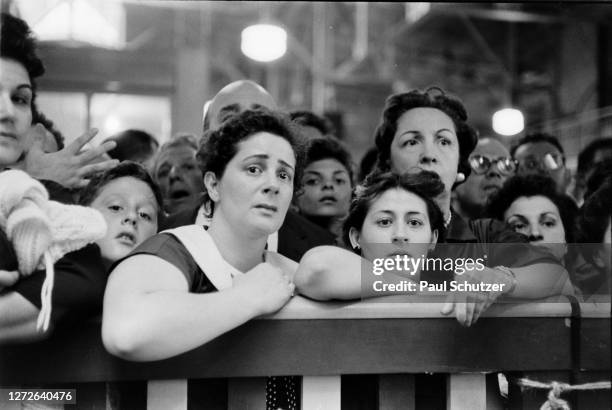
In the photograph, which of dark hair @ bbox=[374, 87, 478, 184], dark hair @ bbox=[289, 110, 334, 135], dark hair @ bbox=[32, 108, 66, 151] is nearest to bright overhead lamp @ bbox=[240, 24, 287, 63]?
dark hair @ bbox=[289, 110, 334, 135]

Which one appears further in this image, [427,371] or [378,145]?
[378,145]

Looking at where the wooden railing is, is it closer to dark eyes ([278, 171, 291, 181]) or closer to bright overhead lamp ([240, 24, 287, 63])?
dark eyes ([278, 171, 291, 181])

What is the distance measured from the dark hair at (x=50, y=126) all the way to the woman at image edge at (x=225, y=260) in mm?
348

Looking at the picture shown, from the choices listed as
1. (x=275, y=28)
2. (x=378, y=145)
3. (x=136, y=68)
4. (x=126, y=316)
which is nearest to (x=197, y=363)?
(x=126, y=316)

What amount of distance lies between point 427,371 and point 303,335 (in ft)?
0.73

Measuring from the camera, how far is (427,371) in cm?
104

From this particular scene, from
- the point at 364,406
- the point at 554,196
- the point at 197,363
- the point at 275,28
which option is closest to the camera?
the point at 197,363

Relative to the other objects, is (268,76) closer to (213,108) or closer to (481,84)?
(481,84)

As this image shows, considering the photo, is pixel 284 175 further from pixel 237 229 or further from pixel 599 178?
pixel 599 178

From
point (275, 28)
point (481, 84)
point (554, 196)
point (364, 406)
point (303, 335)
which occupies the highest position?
point (481, 84)

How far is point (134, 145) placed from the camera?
2.11 m

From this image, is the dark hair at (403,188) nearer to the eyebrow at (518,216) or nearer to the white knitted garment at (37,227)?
the eyebrow at (518,216)

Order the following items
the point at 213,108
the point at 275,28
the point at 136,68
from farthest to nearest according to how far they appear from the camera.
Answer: the point at 136,68
the point at 275,28
the point at 213,108

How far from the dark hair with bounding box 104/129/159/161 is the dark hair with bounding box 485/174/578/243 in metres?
1.10
